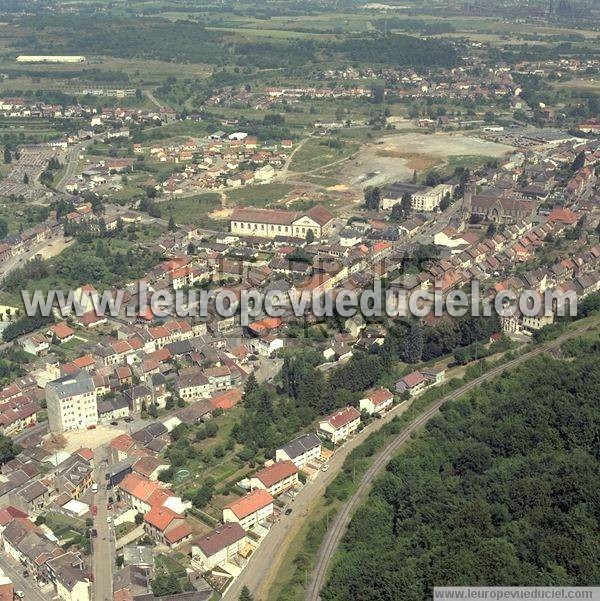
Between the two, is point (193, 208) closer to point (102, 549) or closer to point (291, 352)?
point (291, 352)

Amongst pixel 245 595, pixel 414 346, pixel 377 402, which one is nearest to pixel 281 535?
pixel 245 595

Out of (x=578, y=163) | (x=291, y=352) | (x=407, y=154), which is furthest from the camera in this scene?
(x=407, y=154)

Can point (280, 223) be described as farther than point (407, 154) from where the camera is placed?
No

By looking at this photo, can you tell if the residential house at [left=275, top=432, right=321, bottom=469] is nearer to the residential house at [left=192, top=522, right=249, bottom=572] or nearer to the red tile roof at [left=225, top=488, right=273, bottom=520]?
the red tile roof at [left=225, top=488, right=273, bottom=520]

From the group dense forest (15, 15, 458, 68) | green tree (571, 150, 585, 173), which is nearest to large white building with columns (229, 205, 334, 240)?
green tree (571, 150, 585, 173)

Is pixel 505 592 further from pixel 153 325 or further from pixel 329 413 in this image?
pixel 153 325

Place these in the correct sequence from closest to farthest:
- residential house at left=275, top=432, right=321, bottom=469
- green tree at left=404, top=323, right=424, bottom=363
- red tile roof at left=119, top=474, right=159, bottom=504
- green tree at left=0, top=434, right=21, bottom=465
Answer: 1. red tile roof at left=119, top=474, right=159, bottom=504
2. residential house at left=275, top=432, right=321, bottom=469
3. green tree at left=0, top=434, right=21, bottom=465
4. green tree at left=404, top=323, right=424, bottom=363

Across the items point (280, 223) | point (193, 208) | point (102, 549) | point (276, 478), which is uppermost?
point (280, 223)
